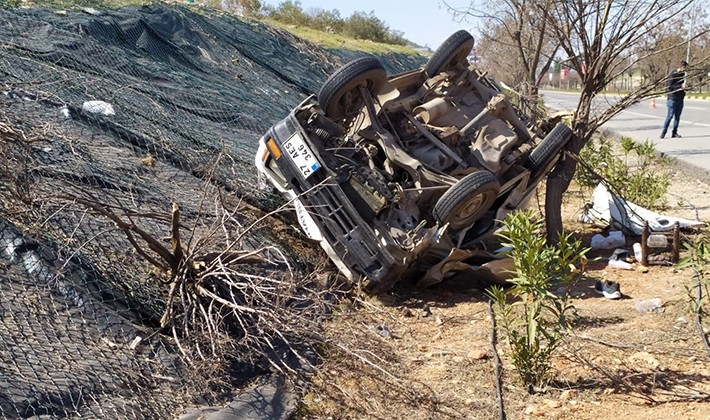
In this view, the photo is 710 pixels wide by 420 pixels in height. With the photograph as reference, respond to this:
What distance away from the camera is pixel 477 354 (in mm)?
4793

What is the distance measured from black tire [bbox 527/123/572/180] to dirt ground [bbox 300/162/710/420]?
1296 millimetres

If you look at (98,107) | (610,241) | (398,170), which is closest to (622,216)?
(610,241)

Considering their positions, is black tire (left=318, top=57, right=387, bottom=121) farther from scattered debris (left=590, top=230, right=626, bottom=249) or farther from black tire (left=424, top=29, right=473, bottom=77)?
scattered debris (left=590, top=230, right=626, bottom=249)

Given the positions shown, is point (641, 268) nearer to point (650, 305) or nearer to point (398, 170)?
point (650, 305)

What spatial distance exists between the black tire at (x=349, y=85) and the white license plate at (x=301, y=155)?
45 cm

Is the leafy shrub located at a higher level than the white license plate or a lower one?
lower

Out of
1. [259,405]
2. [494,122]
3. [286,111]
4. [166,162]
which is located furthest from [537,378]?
[286,111]

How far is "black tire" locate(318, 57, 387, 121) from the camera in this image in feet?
20.1

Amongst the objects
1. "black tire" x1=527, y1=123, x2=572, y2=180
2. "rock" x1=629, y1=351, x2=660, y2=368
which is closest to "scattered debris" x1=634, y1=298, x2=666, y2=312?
"rock" x1=629, y1=351, x2=660, y2=368

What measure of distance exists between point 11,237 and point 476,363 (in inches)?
120

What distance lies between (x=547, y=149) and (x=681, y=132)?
12.8 meters

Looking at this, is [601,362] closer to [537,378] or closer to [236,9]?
[537,378]

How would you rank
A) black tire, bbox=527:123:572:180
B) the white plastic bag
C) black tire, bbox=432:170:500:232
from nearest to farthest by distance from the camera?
black tire, bbox=432:170:500:232, black tire, bbox=527:123:572:180, the white plastic bag

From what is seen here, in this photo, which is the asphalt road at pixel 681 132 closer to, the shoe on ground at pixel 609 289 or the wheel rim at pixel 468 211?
the shoe on ground at pixel 609 289
